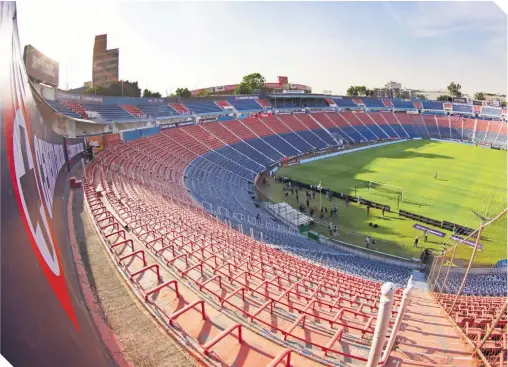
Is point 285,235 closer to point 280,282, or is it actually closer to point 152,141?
point 280,282

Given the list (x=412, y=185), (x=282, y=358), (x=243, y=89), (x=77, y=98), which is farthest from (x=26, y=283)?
(x=243, y=89)

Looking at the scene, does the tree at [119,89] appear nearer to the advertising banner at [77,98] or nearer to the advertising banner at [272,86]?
the advertising banner at [77,98]

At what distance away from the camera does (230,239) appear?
46.9 ft

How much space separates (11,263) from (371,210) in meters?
28.4

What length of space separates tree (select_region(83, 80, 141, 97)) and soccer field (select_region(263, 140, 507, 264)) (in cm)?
4134

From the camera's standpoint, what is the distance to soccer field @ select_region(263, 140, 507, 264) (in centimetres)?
2427

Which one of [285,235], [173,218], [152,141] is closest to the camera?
[173,218]

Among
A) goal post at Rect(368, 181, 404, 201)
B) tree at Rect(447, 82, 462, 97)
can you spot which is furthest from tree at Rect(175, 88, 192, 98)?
tree at Rect(447, 82, 462, 97)

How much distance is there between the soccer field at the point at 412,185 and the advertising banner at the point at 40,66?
900 inches

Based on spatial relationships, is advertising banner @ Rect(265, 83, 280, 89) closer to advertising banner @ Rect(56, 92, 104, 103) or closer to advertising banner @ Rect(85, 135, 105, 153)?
advertising banner @ Rect(56, 92, 104, 103)

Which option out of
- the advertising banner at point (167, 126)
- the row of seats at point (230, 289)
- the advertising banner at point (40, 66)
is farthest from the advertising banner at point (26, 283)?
the advertising banner at point (167, 126)

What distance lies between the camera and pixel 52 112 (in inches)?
794

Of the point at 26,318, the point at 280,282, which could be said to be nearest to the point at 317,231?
the point at 280,282

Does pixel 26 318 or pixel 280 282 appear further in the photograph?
pixel 280 282
